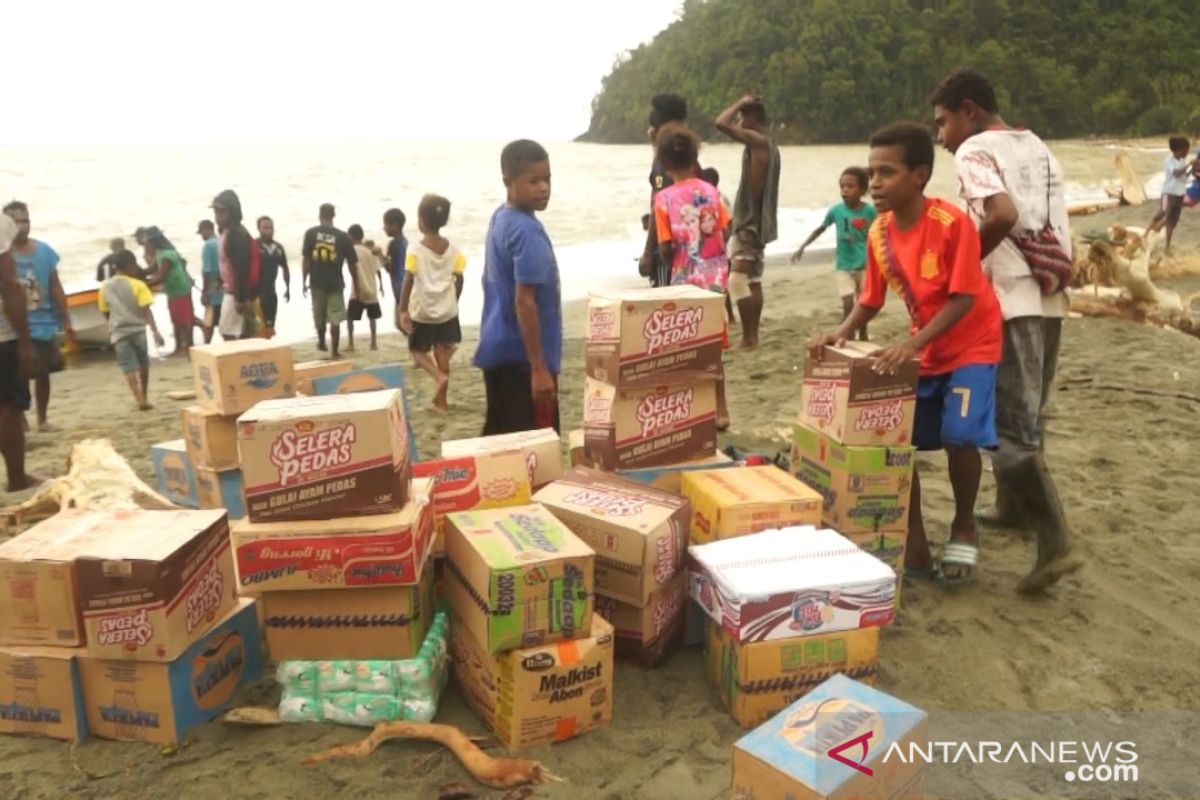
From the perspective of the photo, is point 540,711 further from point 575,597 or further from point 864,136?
point 864,136

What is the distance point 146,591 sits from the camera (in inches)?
106

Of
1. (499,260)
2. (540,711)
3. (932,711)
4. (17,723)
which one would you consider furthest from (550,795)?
(499,260)

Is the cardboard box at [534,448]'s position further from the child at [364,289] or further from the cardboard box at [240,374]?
the child at [364,289]

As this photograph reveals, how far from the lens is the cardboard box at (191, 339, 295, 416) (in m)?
4.46

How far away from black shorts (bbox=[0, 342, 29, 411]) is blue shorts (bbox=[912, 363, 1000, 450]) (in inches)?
189

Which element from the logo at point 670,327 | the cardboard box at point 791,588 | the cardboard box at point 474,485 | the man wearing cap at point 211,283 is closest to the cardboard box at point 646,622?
the cardboard box at point 791,588

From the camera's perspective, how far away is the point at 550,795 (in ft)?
8.27

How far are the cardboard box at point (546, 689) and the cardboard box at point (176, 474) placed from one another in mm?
2649

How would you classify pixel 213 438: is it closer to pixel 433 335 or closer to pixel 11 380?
pixel 11 380

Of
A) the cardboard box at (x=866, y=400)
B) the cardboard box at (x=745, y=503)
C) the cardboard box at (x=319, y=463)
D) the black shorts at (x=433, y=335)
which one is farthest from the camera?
the black shorts at (x=433, y=335)

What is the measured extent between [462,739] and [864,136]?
256 ft

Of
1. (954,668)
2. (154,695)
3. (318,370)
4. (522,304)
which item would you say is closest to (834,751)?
(954,668)

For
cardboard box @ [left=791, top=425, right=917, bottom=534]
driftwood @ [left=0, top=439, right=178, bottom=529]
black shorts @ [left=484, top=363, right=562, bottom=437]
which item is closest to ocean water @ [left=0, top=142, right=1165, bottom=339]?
driftwood @ [left=0, top=439, right=178, bottom=529]

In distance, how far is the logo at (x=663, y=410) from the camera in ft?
12.0
